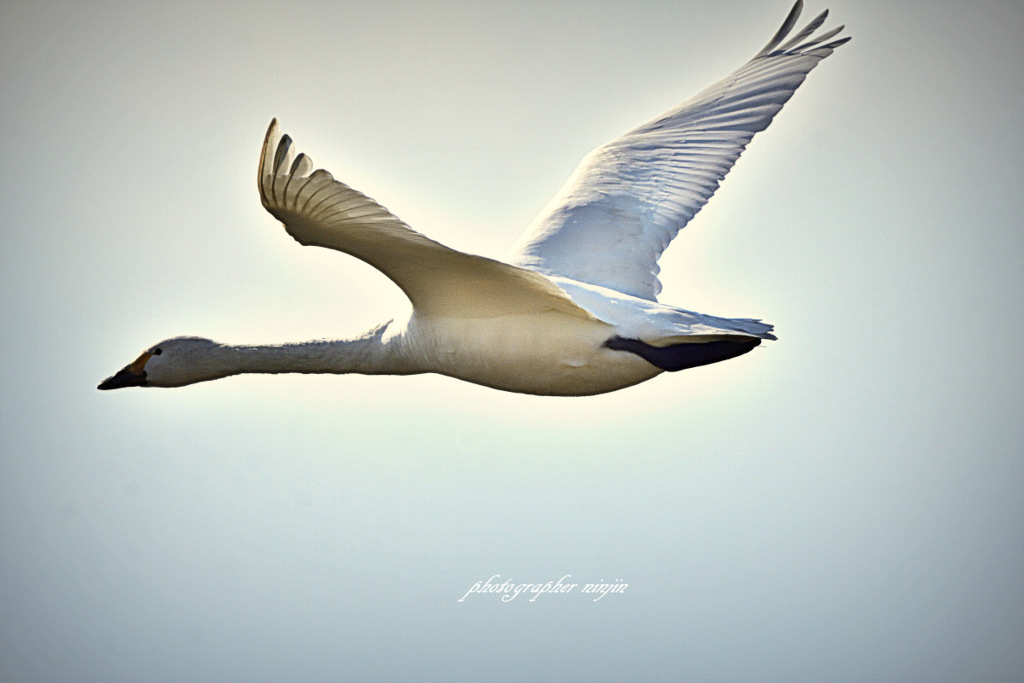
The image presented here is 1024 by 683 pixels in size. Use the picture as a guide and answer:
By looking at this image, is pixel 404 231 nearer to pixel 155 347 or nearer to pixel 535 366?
pixel 535 366

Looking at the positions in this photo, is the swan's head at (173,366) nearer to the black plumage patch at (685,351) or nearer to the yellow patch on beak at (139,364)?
the yellow patch on beak at (139,364)

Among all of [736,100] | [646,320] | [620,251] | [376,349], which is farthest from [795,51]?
[376,349]

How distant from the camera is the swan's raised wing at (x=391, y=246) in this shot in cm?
774

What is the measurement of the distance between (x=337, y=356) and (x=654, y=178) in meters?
3.56

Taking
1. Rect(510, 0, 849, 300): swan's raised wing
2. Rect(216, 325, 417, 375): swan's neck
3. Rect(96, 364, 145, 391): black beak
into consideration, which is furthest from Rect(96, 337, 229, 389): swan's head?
Rect(510, 0, 849, 300): swan's raised wing

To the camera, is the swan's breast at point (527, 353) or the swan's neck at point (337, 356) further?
the swan's neck at point (337, 356)

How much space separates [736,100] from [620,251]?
7.13ft

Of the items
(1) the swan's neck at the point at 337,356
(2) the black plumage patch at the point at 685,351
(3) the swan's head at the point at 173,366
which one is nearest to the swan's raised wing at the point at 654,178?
(1) the swan's neck at the point at 337,356

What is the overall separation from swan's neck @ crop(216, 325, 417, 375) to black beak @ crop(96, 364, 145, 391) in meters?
1.41

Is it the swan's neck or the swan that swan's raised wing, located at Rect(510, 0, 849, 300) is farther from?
the swan's neck

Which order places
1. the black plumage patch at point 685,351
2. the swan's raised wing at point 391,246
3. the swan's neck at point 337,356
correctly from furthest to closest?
the swan's neck at point 337,356
the black plumage patch at point 685,351
the swan's raised wing at point 391,246

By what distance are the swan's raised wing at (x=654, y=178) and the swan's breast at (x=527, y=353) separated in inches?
50.9

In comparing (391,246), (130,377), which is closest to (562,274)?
(391,246)

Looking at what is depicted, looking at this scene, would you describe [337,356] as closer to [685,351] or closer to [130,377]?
[130,377]
